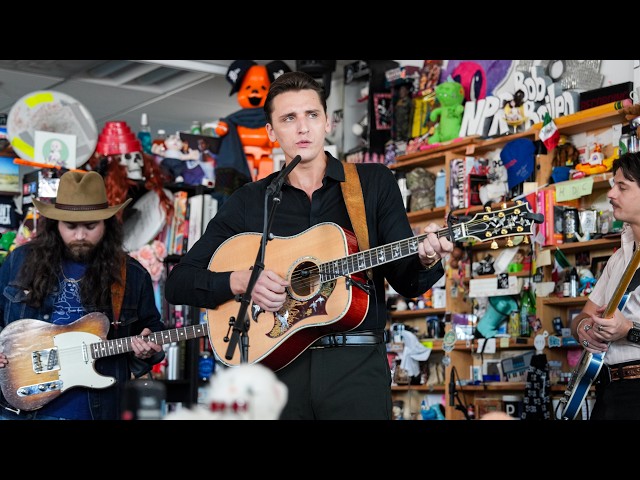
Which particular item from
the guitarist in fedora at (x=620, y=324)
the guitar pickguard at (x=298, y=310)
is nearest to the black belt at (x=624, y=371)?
the guitarist in fedora at (x=620, y=324)

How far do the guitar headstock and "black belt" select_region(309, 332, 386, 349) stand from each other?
353 millimetres

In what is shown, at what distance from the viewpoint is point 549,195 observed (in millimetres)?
4797

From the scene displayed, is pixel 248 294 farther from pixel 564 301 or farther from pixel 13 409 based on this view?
pixel 564 301

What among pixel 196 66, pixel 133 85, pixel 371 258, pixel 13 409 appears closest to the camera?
pixel 371 258

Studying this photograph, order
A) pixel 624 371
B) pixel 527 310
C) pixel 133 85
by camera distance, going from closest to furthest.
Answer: pixel 624 371
pixel 527 310
pixel 133 85

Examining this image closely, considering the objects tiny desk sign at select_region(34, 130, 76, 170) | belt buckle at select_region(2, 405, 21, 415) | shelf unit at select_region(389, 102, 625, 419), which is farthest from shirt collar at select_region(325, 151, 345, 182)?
tiny desk sign at select_region(34, 130, 76, 170)

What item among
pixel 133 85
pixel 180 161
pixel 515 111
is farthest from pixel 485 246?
pixel 133 85

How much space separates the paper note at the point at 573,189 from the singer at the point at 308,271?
2316 millimetres

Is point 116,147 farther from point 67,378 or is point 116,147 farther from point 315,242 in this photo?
point 315,242

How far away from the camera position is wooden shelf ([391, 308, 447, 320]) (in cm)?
573

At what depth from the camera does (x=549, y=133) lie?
4.90 m

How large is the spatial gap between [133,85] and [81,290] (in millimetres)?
4622
